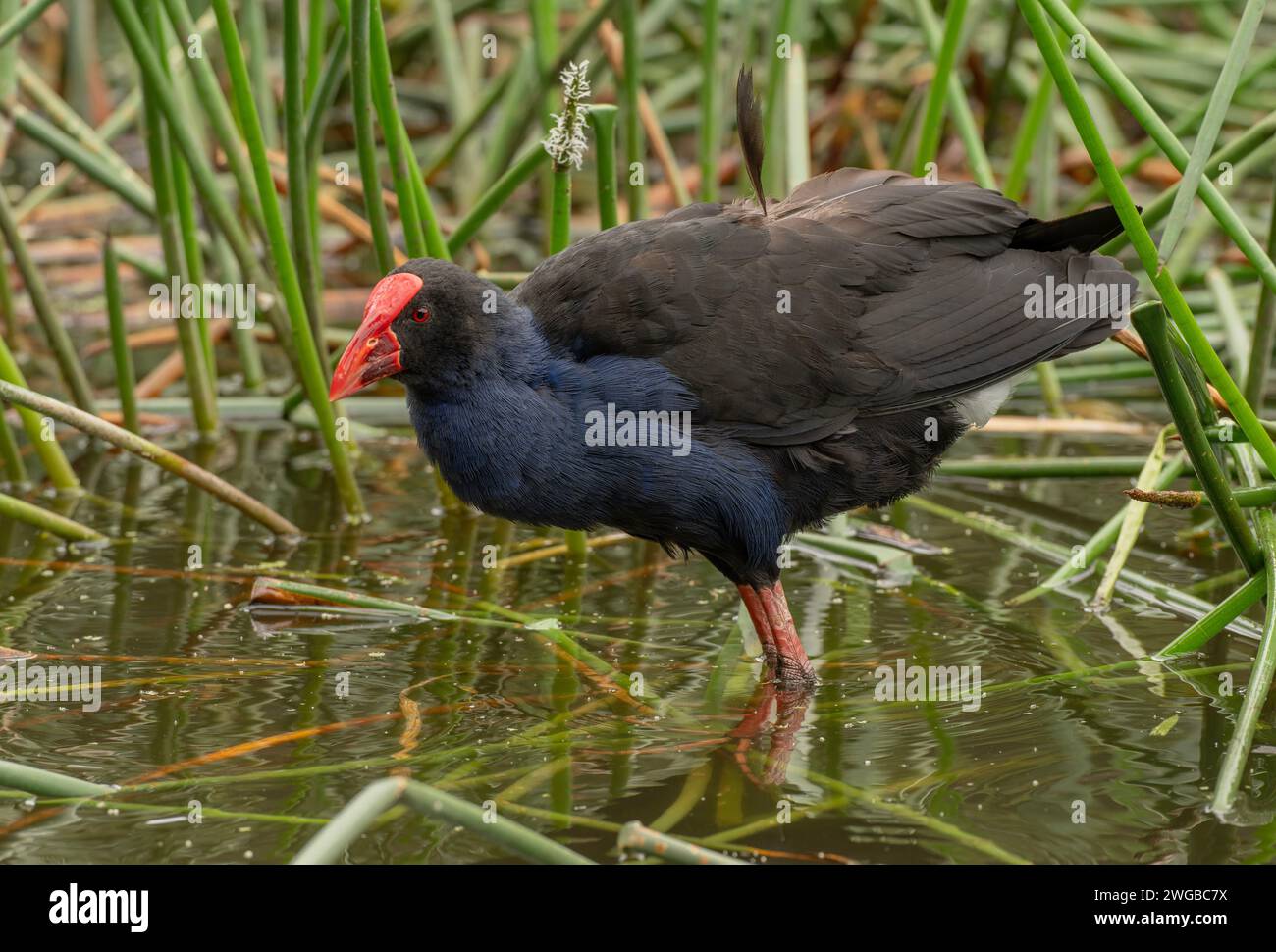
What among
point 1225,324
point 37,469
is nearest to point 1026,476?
point 1225,324

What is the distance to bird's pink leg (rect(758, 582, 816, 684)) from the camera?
3002 millimetres

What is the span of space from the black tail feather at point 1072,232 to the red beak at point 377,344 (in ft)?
4.04

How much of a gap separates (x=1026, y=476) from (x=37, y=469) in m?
2.78

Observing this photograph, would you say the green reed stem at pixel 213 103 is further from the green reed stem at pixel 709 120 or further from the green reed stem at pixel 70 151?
the green reed stem at pixel 709 120

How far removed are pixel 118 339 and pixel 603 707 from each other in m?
1.87

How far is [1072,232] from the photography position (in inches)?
117

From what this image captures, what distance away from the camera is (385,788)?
1686 millimetres

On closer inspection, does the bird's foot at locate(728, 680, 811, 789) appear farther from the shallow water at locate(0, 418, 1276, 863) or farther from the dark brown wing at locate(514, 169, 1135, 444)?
the dark brown wing at locate(514, 169, 1135, 444)

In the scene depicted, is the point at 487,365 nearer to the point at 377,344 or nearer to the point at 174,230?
→ the point at 377,344

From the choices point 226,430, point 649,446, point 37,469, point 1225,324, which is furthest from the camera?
point 226,430

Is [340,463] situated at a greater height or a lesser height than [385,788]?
greater
